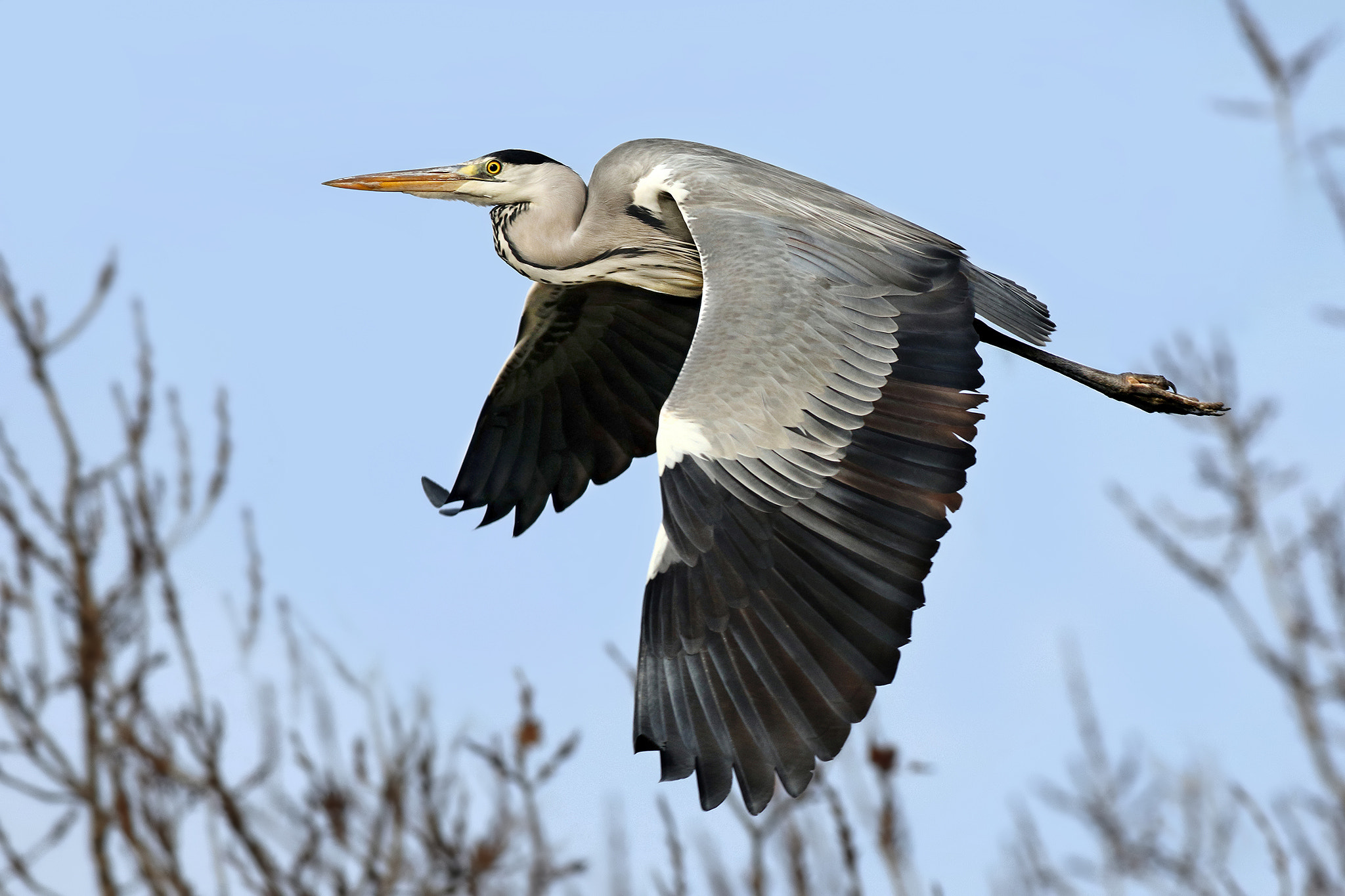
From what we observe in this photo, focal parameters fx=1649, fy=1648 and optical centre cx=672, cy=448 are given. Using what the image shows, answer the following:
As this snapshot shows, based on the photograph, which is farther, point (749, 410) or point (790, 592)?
point (749, 410)

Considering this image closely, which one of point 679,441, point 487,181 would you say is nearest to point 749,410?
point 679,441

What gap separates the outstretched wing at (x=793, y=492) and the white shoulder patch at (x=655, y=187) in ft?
1.75

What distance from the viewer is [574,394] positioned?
22.3ft

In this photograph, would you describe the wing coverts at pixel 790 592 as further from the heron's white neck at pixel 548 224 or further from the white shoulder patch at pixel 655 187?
the heron's white neck at pixel 548 224

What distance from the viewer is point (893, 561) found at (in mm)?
4496

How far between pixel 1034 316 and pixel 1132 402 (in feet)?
2.48

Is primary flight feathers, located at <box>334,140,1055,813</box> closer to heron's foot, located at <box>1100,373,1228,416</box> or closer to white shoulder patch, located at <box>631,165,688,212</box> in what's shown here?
white shoulder patch, located at <box>631,165,688,212</box>

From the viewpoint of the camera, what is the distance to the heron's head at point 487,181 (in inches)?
267

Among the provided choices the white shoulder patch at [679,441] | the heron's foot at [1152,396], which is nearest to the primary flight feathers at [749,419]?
the white shoulder patch at [679,441]

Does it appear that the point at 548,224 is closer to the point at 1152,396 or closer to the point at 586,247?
the point at 586,247

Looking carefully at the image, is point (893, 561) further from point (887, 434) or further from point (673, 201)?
point (673, 201)

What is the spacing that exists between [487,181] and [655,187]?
41.1 inches

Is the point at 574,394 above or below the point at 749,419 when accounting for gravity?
above

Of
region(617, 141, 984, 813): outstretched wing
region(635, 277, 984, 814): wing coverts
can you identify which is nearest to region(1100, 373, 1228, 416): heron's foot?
region(617, 141, 984, 813): outstretched wing
